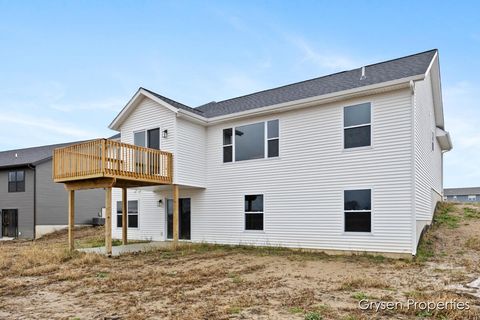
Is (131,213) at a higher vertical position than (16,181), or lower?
lower

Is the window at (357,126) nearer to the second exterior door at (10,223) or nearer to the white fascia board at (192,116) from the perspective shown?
the white fascia board at (192,116)

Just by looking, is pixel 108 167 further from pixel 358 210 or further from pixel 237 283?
pixel 358 210

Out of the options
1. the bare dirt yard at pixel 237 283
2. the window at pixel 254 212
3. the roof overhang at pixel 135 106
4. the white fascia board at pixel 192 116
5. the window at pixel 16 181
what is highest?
the roof overhang at pixel 135 106

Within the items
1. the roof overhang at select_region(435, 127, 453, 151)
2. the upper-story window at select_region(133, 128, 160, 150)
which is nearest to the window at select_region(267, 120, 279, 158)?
the upper-story window at select_region(133, 128, 160, 150)

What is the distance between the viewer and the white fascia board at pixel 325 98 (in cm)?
995

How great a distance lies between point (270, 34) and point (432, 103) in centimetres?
834

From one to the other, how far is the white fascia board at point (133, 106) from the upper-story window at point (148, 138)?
951 millimetres

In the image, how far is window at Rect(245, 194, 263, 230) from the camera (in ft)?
42.0

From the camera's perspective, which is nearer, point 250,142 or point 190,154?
point 250,142

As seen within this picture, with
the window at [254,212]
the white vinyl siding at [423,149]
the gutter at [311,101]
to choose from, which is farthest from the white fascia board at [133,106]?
the white vinyl siding at [423,149]

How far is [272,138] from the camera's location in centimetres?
1280

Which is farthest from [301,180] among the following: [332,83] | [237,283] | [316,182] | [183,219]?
[183,219]

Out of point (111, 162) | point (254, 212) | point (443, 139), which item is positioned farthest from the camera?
point (443, 139)

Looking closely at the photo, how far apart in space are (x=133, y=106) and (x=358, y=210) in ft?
32.0
